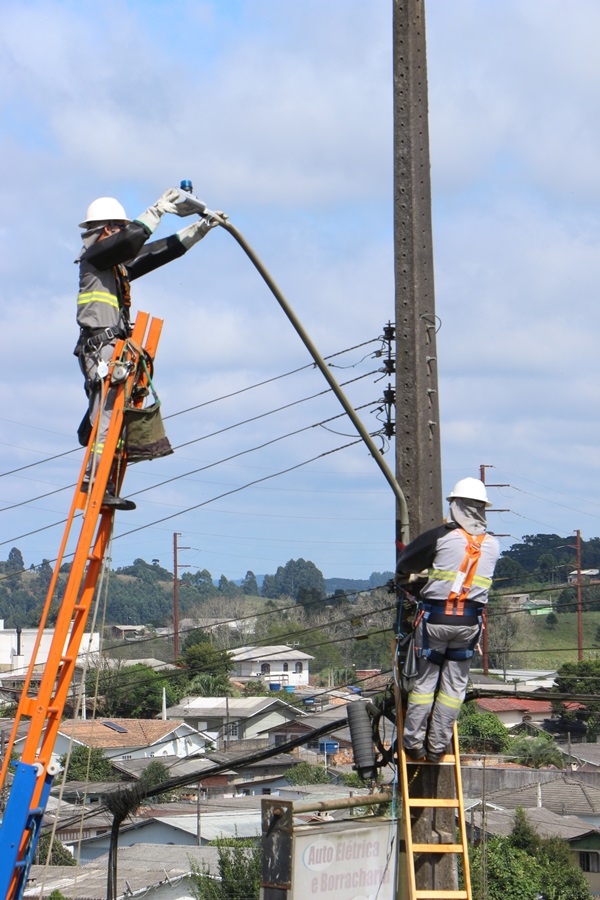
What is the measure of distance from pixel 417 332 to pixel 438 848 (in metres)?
3.94

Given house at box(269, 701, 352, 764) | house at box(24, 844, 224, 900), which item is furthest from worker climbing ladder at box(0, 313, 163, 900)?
house at box(269, 701, 352, 764)

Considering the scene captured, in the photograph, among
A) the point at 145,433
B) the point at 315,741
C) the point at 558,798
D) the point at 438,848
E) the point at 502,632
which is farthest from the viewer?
the point at 502,632

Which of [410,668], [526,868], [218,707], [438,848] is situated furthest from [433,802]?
[218,707]

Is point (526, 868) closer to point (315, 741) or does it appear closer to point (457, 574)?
point (457, 574)

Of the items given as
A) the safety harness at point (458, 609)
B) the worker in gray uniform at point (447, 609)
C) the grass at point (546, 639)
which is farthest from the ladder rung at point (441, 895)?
the grass at point (546, 639)

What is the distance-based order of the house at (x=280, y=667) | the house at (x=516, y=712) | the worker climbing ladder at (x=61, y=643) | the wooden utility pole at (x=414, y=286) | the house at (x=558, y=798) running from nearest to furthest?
the worker climbing ladder at (x=61, y=643), the wooden utility pole at (x=414, y=286), the house at (x=558, y=798), the house at (x=516, y=712), the house at (x=280, y=667)

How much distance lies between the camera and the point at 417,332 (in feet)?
28.7

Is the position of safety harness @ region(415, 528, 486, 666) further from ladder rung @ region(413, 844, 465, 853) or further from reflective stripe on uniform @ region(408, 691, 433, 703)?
ladder rung @ region(413, 844, 465, 853)

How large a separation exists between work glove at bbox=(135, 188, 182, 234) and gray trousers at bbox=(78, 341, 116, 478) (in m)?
0.79

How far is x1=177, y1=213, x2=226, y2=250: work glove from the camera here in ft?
24.8

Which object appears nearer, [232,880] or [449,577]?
[449,577]

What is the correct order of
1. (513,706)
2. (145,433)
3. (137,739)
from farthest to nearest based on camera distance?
(513,706)
(137,739)
(145,433)

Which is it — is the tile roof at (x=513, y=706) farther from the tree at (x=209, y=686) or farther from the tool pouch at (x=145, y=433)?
the tool pouch at (x=145, y=433)

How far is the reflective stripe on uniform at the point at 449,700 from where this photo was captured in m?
7.94
